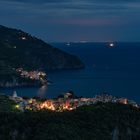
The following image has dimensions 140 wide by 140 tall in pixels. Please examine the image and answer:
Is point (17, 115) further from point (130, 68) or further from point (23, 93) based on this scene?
point (130, 68)

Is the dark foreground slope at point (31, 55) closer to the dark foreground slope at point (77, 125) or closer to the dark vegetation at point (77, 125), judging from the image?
the dark vegetation at point (77, 125)

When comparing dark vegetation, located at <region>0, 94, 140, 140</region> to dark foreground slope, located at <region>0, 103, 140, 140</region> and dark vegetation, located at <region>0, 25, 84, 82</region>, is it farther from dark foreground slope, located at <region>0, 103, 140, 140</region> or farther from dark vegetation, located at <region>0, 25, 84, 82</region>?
dark vegetation, located at <region>0, 25, 84, 82</region>

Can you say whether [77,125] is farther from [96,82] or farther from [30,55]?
[30,55]

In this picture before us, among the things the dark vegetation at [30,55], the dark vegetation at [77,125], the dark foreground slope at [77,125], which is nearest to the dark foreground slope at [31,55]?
the dark vegetation at [30,55]

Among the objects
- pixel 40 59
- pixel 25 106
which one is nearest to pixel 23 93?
pixel 25 106

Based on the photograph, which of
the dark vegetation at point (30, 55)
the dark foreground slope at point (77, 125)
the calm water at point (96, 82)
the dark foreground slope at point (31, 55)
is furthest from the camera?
the dark foreground slope at point (31, 55)

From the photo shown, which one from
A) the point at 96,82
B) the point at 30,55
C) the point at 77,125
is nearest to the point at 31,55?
the point at 30,55

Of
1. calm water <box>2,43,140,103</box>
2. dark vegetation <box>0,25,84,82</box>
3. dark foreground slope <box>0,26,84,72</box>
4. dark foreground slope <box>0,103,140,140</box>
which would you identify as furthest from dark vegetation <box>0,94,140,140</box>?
dark foreground slope <box>0,26,84,72</box>
